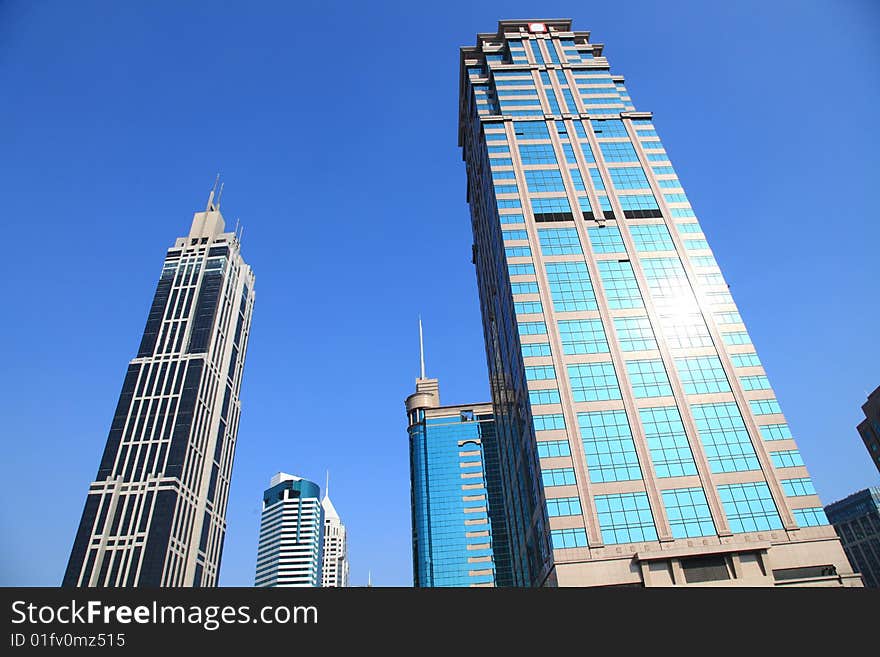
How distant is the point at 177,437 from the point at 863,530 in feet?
619

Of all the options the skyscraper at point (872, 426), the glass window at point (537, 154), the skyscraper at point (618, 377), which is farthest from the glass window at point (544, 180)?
the skyscraper at point (872, 426)

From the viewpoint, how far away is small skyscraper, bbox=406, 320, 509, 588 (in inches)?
5797

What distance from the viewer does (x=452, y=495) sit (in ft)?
514

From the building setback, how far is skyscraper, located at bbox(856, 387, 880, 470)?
48.2 metres

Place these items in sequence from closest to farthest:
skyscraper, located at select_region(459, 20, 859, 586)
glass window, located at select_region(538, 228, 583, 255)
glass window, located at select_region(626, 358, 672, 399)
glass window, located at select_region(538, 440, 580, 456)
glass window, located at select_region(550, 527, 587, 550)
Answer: glass window, located at select_region(550, 527, 587, 550), skyscraper, located at select_region(459, 20, 859, 586), glass window, located at select_region(538, 440, 580, 456), glass window, located at select_region(626, 358, 672, 399), glass window, located at select_region(538, 228, 583, 255)

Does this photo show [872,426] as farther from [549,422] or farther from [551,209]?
[549,422]

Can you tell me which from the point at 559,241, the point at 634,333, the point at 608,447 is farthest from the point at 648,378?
the point at 559,241

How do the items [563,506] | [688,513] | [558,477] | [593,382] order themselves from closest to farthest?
[688,513] → [563,506] → [558,477] → [593,382]

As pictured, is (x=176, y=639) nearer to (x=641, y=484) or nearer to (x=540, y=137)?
(x=641, y=484)

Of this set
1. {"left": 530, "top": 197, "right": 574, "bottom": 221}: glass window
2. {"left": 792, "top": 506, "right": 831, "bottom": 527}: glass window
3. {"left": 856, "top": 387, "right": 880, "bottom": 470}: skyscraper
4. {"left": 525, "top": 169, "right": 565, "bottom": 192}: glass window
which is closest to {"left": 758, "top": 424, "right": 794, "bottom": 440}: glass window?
{"left": 792, "top": 506, "right": 831, "bottom": 527}: glass window

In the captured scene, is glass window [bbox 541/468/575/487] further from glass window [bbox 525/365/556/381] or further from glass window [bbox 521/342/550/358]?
glass window [bbox 521/342/550/358]

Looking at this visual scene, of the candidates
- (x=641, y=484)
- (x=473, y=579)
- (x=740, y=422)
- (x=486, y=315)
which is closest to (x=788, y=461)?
(x=740, y=422)

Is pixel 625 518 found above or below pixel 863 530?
below

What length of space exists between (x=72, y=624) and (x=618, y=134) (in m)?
80.8
